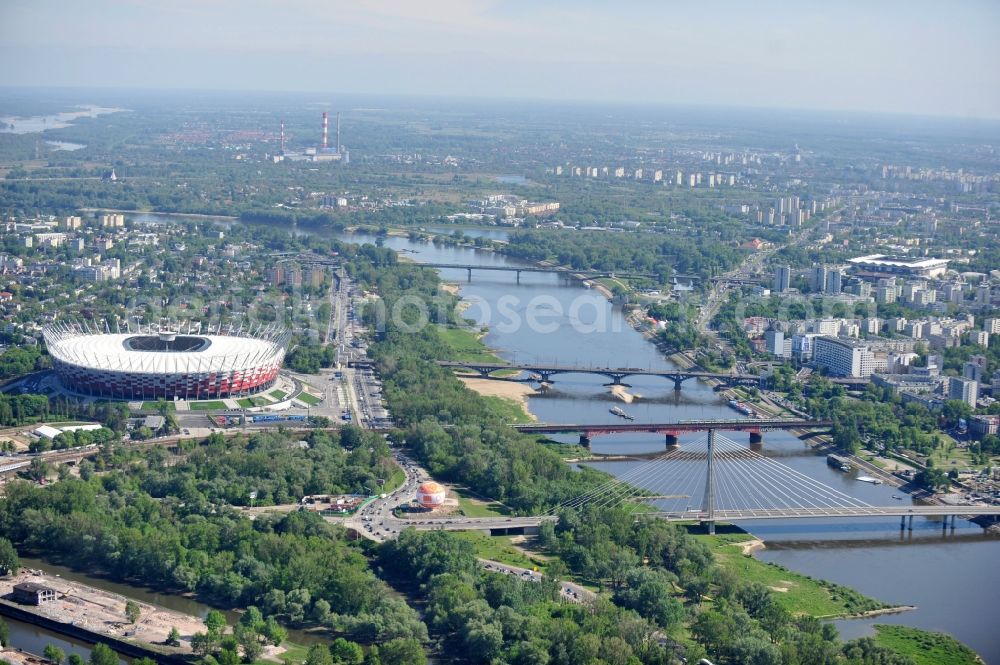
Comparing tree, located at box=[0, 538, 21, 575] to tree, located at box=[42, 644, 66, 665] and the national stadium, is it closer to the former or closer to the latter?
tree, located at box=[42, 644, 66, 665]

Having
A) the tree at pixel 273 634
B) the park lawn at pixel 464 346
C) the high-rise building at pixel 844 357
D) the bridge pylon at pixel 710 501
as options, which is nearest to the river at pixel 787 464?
the park lawn at pixel 464 346

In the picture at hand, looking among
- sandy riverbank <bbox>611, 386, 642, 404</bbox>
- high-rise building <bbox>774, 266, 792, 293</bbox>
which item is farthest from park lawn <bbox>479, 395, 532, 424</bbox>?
high-rise building <bbox>774, 266, 792, 293</bbox>

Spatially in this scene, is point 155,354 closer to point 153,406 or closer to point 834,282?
point 153,406

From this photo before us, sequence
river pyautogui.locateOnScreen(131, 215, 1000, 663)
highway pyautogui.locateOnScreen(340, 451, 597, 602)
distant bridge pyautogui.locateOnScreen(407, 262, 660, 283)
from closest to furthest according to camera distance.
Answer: highway pyautogui.locateOnScreen(340, 451, 597, 602)
river pyautogui.locateOnScreen(131, 215, 1000, 663)
distant bridge pyautogui.locateOnScreen(407, 262, 660, 283)

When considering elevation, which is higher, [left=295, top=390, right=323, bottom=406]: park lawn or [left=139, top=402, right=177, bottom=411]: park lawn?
[left=139, top=402, right=177, bottom=411]: park lawn

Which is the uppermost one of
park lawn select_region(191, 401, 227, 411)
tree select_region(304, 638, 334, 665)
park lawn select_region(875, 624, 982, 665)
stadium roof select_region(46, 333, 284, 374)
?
stadium roof select_region(46, 333, 284, 374)

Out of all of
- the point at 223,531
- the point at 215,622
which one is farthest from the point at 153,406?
the point at 215,622

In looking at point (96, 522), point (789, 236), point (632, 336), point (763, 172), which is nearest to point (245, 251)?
point (632, 336)
